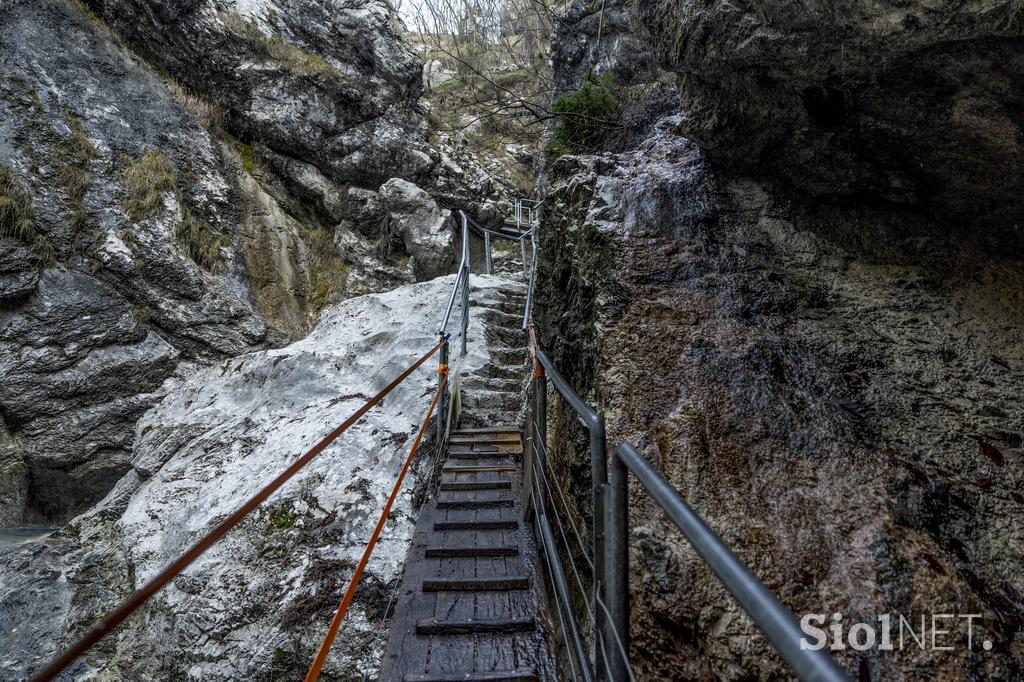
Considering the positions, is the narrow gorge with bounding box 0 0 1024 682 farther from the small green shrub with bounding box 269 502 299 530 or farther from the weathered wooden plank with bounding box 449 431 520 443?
the weathered wooden plank with bounding box 449 431 520 443

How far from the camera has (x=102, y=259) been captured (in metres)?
6.93

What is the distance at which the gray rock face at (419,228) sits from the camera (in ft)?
31.4

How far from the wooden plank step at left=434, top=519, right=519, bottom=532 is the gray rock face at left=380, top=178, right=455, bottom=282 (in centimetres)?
699

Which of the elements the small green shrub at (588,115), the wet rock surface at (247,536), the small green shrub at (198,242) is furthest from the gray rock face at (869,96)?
the small green shrub at (198,242)

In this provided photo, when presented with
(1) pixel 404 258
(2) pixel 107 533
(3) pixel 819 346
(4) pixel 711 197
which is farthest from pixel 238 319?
(3) pixel 819 346

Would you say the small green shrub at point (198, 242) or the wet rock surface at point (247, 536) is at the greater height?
the small green shrub at point (198, 242)

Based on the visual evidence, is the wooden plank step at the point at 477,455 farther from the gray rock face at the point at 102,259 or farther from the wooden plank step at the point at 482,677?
the gray rock face at the point at 102,259

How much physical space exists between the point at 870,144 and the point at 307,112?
10.3 metres

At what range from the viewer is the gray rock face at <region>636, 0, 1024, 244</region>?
2.09 m

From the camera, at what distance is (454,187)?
35.6ft

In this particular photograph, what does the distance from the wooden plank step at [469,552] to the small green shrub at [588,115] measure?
4.39 meters

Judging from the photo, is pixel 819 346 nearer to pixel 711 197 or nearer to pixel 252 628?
pixel 711 197

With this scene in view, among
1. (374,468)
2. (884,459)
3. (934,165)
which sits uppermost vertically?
(934,165)

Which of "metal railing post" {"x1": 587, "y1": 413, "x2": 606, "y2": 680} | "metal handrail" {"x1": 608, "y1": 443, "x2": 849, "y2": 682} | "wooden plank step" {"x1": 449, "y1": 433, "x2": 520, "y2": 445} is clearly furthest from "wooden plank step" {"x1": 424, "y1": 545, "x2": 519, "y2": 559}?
"metal handrail" {"x1": 608, "y1": 443, "x2": 849, "y2": 682}
